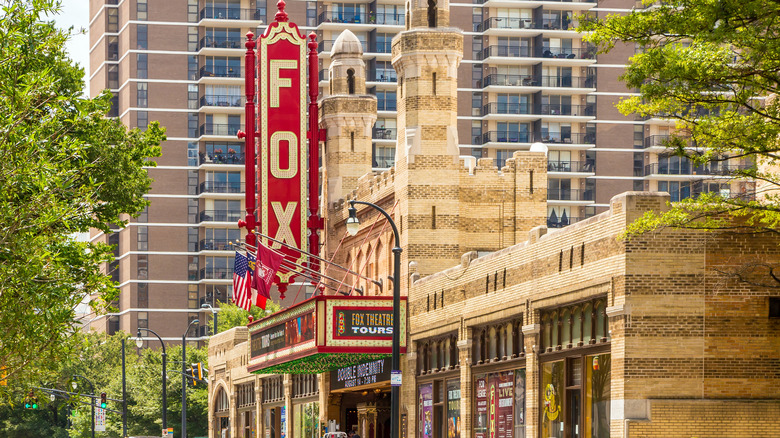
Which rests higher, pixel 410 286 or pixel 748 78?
pixel 748 78

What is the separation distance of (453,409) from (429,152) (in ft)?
31.0

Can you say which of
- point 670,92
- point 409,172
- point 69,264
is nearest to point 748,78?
point 670,92

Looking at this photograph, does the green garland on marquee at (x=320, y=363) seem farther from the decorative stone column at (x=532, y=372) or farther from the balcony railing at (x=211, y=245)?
the balcony railing at (x=211, y=245)

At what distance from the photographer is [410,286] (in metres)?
44.8

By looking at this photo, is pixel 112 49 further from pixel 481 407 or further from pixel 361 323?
pixel 481 407

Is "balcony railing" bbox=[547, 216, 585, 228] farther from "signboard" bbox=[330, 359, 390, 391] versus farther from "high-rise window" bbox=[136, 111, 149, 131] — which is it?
"signboard" bbox=[330, 359, 390, 391]

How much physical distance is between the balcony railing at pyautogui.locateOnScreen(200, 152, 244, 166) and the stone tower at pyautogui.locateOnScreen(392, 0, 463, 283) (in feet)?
277

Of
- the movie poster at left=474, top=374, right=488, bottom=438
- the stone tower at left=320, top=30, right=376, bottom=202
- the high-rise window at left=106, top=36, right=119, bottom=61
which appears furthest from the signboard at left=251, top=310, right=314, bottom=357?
the high-rise window at left=106, top=36, right=119, bottom=61

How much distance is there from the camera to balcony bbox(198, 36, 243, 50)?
420 feet

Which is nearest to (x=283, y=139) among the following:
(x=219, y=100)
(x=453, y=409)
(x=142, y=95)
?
(x=453, y=409)

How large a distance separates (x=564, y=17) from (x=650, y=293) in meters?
103

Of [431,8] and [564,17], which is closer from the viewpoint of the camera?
[431,8]

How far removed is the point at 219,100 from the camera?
129 metres

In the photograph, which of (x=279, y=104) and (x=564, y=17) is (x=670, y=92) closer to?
(x=279, y=104)
